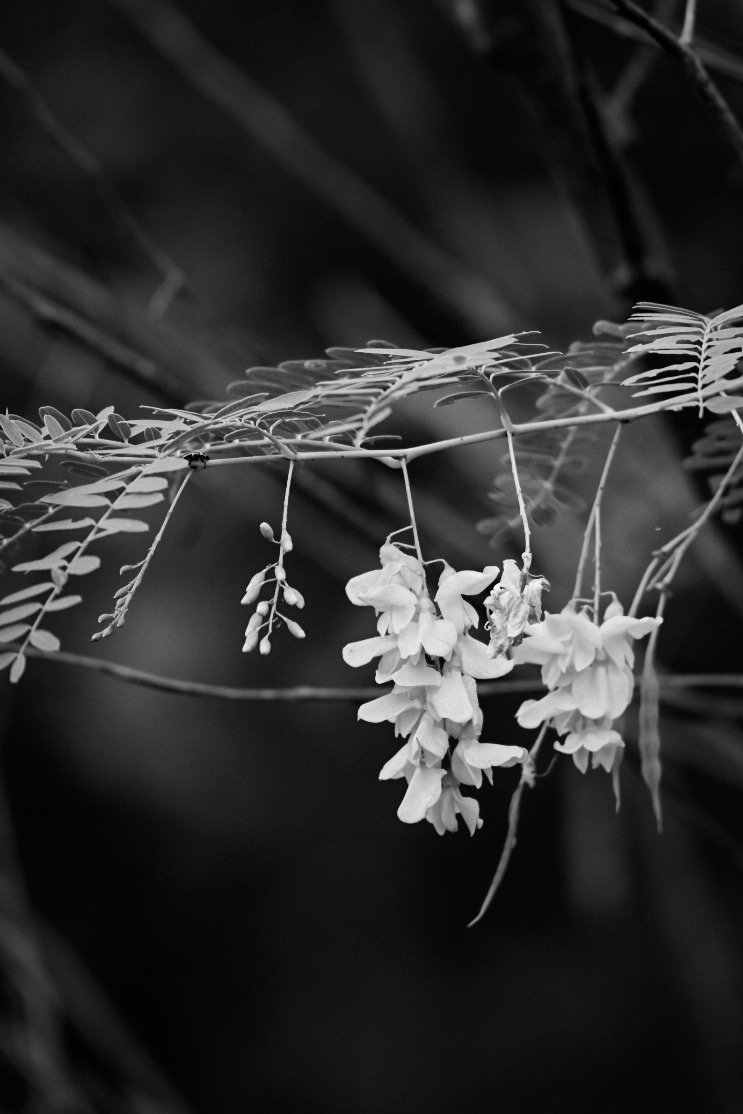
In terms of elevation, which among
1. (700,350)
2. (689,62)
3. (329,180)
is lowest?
(700,350)

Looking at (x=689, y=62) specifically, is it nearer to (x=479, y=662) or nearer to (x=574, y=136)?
(x=574, y=136)

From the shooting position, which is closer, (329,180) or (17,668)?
(17,668)

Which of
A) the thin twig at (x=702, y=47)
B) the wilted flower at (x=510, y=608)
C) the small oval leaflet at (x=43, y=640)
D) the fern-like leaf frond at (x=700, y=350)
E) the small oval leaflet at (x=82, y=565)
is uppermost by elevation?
the thin twig at (x=702, y=47)

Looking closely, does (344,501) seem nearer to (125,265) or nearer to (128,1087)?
(125,265)

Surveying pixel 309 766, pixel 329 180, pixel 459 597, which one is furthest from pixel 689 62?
pixel 309 766

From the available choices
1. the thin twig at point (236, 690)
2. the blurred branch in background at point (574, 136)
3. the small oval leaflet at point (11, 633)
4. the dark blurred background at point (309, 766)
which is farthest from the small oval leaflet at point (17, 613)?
the dark blurred background at point (309, 766)

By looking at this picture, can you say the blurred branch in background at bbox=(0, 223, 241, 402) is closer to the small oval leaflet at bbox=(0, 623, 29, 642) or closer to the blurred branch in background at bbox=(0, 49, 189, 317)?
the blurred branch in background at bbox=(0, 49, 189, 317)

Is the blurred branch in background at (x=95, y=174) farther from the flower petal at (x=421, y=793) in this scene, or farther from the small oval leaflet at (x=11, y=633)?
the flower petal at (x=421, y=793)

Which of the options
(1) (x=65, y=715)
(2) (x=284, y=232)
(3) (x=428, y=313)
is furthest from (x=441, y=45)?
(1) (x=65, y=715)
